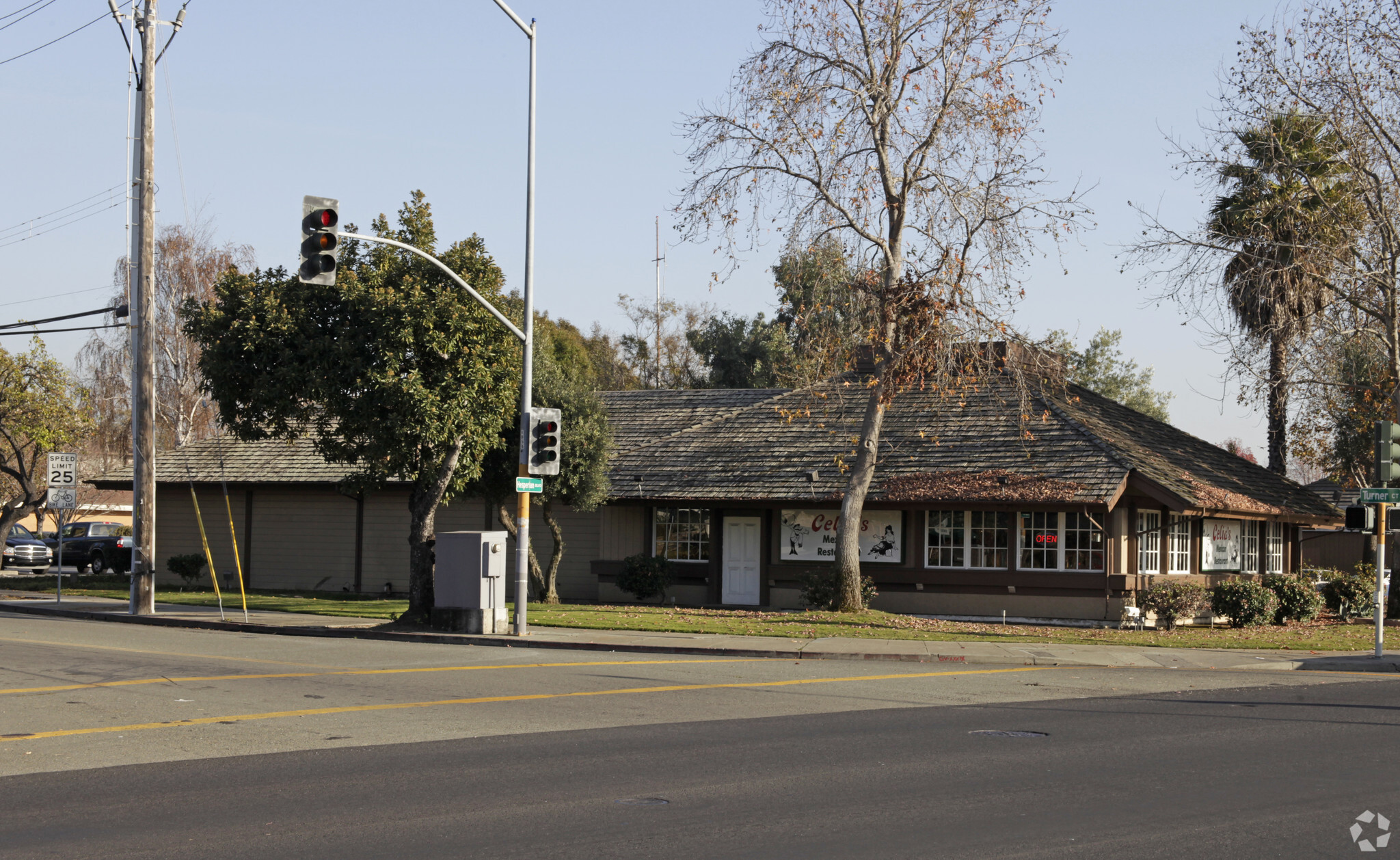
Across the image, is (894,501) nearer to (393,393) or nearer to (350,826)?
(393,393)

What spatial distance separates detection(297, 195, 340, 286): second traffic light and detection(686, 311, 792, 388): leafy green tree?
4114 centimetres

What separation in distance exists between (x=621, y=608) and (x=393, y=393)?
8751 mm

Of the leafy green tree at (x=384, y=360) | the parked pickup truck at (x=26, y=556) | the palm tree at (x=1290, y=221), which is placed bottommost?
the parked pickup truck at (x=26, y=556)

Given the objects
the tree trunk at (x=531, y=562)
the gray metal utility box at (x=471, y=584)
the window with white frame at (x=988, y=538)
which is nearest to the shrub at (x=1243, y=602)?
the window with white frame at (x=988, y=538)

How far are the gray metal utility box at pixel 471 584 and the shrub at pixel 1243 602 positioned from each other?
1464cm

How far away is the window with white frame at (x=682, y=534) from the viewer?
102 feet

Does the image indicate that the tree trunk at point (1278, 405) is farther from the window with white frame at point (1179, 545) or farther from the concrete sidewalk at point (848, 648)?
the concrete sidewalk at point (848, 648)

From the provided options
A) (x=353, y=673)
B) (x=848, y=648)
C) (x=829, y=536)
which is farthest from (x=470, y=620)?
(x=829, y=536)

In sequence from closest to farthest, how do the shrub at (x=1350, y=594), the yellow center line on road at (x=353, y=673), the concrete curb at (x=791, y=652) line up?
the yellow center line on road at (x=353, y=673)
the concrete curb at (x=791, y=652)
the shrub at (x=1350, y=594)

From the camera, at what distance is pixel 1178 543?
29.6 m

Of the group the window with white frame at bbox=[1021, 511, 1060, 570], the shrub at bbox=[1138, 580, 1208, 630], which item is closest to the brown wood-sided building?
the window with white frame at bbox=[1021, 511, 1060, 570]

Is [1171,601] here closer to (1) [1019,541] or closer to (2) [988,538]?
(1) [1019,541]

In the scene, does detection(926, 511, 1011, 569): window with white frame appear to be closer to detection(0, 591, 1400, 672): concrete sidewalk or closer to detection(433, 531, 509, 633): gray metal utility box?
detection(0, 591, 1400, 672): concrete sidewalk

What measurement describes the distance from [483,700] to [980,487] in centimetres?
1604
